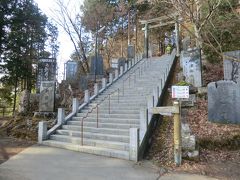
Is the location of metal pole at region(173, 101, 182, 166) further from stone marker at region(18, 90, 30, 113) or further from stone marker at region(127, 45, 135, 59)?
stone marker at region(127, 45, 135, 59)

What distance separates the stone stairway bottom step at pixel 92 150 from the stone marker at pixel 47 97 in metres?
4.08


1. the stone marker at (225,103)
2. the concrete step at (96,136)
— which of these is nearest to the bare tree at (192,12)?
the stone marker at (225,103)

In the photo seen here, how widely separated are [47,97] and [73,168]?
802cm

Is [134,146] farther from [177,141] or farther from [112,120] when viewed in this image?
[112,120]

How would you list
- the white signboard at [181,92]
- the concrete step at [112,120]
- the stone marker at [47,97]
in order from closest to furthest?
the white signboard at [181,92]
the concrete step at [112,120]
the stone marker at [47,97]

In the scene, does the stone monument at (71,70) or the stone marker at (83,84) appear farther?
the stone monument at (71,70)

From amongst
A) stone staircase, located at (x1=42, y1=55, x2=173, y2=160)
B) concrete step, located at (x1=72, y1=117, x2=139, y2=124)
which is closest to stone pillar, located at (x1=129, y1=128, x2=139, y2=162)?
stone staircase, located at (x1=42, y1=55, x2=173, y2=160)

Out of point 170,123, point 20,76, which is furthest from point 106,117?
point 20,76

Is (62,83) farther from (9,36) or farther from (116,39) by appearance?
(116,39)

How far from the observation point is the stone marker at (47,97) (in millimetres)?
15250

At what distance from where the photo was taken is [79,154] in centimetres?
970

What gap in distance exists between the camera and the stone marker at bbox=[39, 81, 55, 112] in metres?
15.2

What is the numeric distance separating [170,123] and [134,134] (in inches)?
101

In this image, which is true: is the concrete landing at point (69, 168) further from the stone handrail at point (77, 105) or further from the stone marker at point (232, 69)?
the stone marker at point (232, 69)
